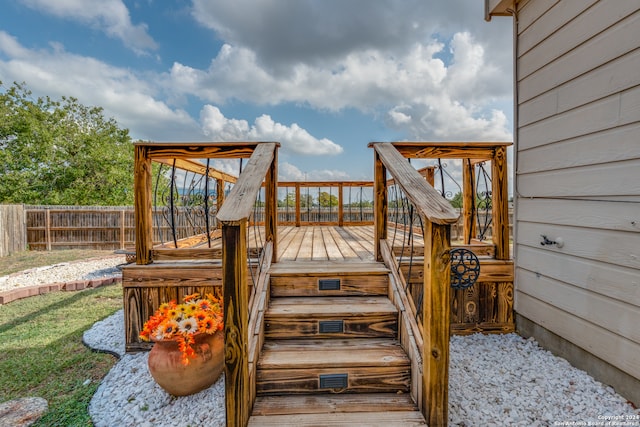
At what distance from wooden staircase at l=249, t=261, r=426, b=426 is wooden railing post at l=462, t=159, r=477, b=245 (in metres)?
1.28

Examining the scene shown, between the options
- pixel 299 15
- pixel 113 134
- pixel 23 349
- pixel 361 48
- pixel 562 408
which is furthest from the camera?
pixel 113 134

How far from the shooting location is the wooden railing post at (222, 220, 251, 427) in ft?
4.67

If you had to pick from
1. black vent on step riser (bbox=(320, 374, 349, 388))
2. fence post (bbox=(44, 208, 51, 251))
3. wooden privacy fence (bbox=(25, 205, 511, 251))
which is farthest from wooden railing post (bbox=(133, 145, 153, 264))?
fence post (bbox=(44, 208, 51, 251))

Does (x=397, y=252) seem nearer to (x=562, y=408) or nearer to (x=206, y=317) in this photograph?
(x=562, y=408)

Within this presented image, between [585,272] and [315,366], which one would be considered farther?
[585,272]

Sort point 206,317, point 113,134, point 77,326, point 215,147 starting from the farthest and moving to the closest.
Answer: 1. point 113,134
2. point 77,326
3. point 215,147
4. point 206,317

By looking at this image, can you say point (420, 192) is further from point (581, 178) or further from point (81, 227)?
point (81, 227)

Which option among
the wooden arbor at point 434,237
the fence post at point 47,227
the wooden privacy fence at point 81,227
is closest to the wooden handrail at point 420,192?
the wooden arbor at point 434,237

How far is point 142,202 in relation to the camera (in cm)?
237

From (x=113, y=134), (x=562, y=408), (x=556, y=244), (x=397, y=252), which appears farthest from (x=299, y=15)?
(x=113, y=134)

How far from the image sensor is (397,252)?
2.54m

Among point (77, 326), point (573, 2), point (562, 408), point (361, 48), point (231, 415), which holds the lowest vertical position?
point (77, 326)

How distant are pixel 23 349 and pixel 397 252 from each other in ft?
12.0

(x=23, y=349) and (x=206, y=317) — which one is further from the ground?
(x=206, y=317)
